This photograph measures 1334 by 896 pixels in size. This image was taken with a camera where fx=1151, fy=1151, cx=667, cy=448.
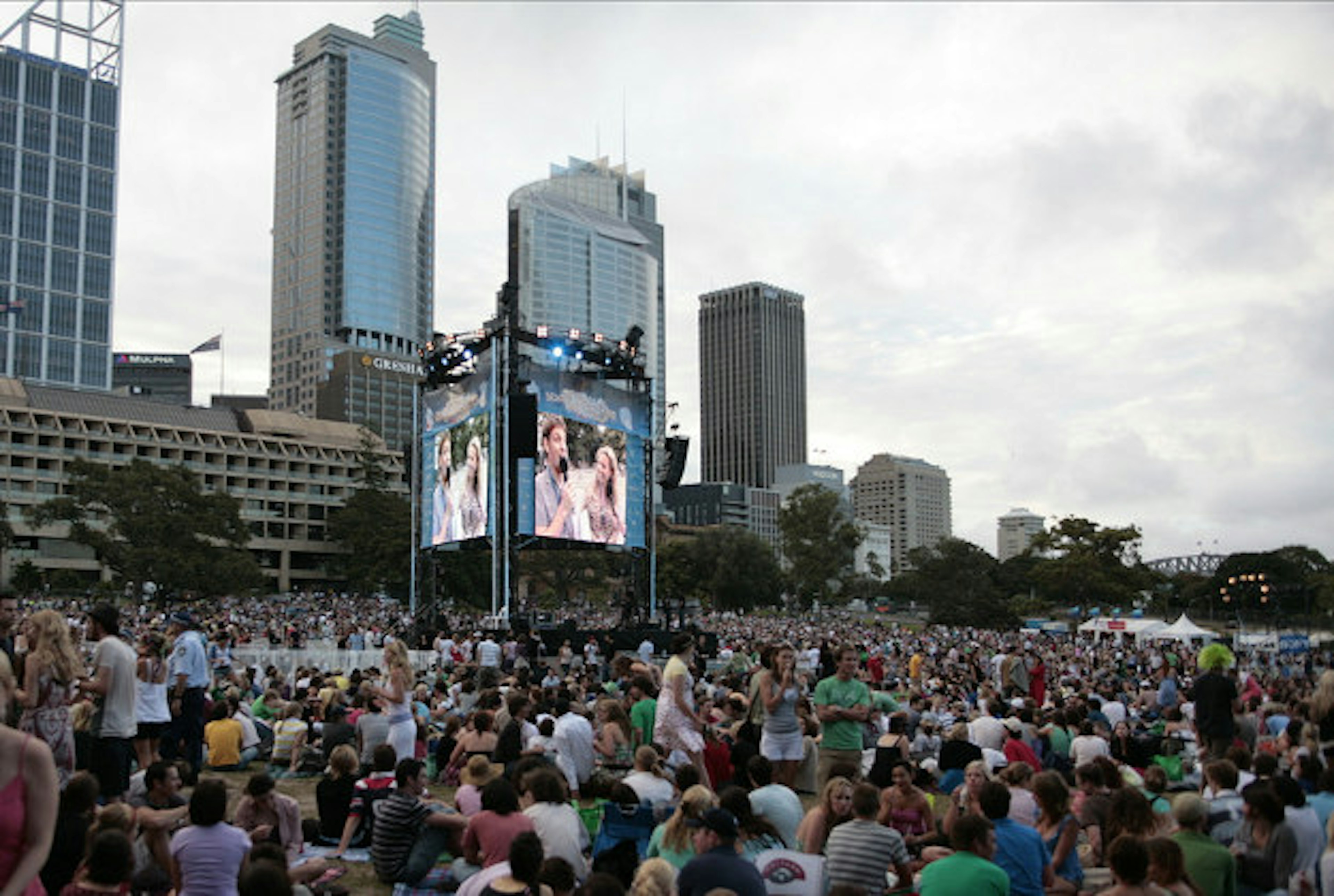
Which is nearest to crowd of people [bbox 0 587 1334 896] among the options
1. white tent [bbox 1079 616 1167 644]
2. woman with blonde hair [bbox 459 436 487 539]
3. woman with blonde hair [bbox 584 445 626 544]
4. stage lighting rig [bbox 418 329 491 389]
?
woman with blonde hair [bbox 459 436 487 539]

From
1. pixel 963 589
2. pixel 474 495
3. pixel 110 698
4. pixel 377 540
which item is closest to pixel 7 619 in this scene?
pixel 110 698

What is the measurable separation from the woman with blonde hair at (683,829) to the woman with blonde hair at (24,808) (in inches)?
136

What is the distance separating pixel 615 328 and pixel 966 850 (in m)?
196

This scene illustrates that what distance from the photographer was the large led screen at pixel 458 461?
32250 mm

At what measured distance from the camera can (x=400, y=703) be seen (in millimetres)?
10609

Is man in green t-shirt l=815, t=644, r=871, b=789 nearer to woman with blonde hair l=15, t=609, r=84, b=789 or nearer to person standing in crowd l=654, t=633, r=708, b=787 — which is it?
person standing in crowd l=654, t=633, r=708, b=787

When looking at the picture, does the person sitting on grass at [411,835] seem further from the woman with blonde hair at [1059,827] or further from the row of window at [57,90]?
the row of window at [57,90]

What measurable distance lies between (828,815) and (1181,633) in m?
44.8

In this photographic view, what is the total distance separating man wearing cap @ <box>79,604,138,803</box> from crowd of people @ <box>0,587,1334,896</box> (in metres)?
0.02

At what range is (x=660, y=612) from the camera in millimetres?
63438

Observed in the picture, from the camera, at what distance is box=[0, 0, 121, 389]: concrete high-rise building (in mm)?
129125

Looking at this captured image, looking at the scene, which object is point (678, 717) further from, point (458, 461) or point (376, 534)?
point (376, 534)

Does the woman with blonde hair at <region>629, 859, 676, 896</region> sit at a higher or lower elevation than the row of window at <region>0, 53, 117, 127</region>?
lower

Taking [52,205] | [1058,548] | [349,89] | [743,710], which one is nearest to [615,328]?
[349,89]
